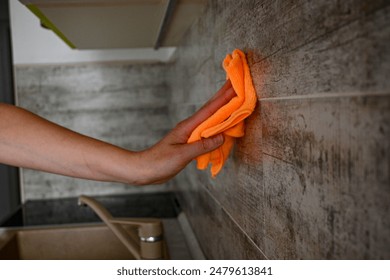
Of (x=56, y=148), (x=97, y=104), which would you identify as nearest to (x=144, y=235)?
(x=56, y=148)

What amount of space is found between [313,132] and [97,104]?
7.32 ft

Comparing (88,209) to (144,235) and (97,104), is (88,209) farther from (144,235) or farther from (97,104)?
(144,235)

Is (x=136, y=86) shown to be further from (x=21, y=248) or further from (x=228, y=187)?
(x=228, y=187)

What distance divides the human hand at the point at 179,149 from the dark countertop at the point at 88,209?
124cm

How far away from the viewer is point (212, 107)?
72 cm

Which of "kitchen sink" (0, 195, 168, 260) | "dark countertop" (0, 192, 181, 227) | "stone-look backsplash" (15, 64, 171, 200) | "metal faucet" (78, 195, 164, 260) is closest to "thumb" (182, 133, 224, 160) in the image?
"metal faucet" (78, 195, 164, 260)

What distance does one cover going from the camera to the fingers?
2.35 ft

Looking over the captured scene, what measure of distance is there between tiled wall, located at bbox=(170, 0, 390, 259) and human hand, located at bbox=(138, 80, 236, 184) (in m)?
0.06

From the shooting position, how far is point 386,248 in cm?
34

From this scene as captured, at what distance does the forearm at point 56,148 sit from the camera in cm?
71

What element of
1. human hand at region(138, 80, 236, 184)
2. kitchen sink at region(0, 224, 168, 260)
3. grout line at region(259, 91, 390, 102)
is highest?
grout line at region(259, 91, 390, 102)

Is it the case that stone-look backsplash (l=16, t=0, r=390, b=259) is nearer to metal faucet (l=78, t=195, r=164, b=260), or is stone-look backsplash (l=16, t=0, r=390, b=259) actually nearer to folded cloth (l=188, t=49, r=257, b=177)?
folded cloth (l=188, t=49, r=257, b=177)

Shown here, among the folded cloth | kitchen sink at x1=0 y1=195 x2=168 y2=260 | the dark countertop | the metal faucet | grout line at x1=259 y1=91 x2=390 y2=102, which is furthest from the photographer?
the dark countertop

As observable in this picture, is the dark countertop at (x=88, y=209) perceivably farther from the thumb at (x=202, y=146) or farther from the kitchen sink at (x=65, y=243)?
the thumb at (x=202, y=146)
